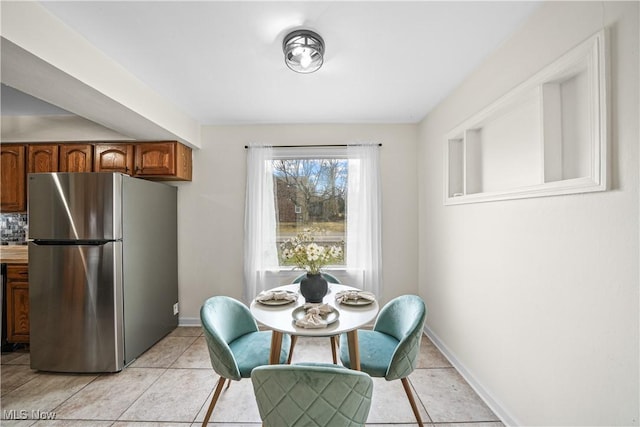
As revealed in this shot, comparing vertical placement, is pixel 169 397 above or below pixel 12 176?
below

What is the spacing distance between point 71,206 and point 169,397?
178 centimetres

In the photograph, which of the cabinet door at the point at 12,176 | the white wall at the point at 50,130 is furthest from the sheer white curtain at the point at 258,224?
the cabinet door at the point at 12,176

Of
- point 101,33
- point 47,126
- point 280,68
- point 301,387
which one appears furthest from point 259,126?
point 301,387

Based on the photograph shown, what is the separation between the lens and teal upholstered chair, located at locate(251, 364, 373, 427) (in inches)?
40.4

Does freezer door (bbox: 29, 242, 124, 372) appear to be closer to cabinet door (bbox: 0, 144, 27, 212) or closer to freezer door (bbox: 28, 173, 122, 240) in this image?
freezer door (bbox: 28, 173, 122, 240)

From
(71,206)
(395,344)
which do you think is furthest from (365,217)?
(71,206)

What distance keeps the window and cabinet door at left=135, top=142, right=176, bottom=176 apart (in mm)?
845

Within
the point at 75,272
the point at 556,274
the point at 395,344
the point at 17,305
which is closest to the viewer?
the point at 556,274

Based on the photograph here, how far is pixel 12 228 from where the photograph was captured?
3.22 metres

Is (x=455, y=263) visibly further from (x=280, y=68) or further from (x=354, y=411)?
(x=280, y=68)

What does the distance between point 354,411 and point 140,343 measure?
8.00 feet

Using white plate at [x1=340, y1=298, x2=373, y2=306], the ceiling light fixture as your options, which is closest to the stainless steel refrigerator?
the ceiling light fixture

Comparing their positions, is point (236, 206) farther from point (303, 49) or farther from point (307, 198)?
point (303, 49)

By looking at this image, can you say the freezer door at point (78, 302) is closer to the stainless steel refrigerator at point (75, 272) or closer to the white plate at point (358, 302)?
the stainless steel refrigerator at point (75, 272)
